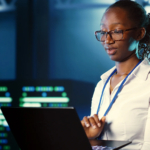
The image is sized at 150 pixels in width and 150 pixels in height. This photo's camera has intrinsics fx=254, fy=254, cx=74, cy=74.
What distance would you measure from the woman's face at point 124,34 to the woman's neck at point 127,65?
0.05m

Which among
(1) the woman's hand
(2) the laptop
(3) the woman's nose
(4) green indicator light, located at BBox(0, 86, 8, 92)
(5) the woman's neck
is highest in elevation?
(3) the woman's nose

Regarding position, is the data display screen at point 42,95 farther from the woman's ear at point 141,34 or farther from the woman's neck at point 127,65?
the woman's ear at point 141,34

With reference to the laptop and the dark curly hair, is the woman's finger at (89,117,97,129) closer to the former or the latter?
the laptop

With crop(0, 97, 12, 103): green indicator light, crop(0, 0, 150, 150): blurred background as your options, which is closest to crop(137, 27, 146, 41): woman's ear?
crop(0, 0, 150, 150): blurred background

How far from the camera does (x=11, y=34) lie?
3008mm

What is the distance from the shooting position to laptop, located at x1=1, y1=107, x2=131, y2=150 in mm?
818

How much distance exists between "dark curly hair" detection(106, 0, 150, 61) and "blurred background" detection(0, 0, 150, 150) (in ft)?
4.14

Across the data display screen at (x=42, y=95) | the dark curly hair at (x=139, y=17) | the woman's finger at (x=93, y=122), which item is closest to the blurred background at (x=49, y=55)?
the data display screen at (x=42, y=95)

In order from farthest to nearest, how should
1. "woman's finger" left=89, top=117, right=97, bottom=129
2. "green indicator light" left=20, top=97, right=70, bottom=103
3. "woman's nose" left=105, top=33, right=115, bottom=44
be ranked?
"green indicator light" left=20, top=97, right=70, bottom=103, "woman's nose" left=105, top=33, right=115, bottom=44, "woman's finger" left=89, top=117, right=97, bottom=129

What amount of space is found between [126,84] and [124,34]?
0.86 ft

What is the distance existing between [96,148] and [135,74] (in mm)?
520

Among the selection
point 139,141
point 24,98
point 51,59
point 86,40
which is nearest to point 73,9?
point 86,40

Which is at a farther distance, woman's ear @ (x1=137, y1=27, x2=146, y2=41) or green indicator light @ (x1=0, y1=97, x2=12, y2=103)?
green indicator light @ (x1=0, y1=97, x2=12, y2=103)

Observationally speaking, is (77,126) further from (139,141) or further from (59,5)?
(59,5)
